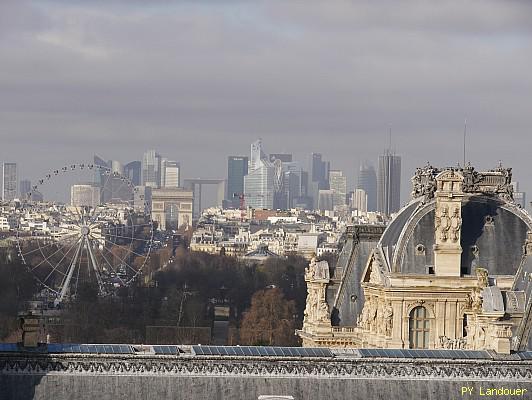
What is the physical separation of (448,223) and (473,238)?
1.80 metres

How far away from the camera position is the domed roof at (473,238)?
81812mm

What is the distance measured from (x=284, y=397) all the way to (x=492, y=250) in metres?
25.6

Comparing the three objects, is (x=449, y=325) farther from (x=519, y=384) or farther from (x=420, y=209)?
(x=519, y=384)

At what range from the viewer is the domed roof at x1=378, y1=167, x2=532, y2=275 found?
3221 inches

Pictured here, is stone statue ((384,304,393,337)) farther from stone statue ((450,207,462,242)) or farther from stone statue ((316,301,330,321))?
stone statue ((316,301,330,321))

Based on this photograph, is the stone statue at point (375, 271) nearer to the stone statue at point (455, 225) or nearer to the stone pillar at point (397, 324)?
the stone pillar at point (397, 324)

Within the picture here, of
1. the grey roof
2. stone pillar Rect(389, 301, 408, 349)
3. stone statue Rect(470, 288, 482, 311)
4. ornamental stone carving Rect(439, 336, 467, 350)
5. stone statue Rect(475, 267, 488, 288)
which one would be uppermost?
the grey roof

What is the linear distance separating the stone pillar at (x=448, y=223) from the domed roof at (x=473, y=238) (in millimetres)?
716

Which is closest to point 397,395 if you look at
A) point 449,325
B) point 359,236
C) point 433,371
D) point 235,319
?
point 433,371

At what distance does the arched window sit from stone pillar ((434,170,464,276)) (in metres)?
1.61

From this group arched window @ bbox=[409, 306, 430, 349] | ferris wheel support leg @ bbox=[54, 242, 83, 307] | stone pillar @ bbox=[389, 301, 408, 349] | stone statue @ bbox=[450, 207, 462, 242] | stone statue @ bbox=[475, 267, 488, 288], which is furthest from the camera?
ferris wheel support leg @ bbox=[54, 242, 83, 307]

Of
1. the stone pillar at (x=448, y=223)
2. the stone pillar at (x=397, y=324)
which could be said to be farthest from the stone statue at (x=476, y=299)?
the stone pillar at (x=397, y=324)

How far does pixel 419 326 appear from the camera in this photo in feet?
267

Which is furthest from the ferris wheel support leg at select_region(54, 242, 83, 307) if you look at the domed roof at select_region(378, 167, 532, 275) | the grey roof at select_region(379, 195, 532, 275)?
the grey roof at select_region(379, 195, 532, 275)
